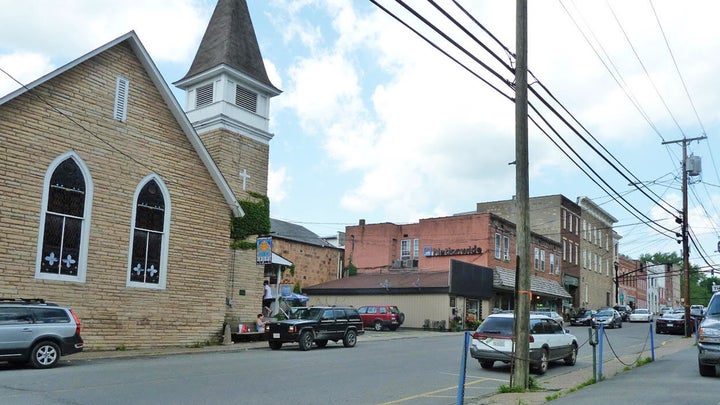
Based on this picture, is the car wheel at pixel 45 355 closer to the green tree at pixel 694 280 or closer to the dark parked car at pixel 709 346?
the dark parked car at pixel 709 346

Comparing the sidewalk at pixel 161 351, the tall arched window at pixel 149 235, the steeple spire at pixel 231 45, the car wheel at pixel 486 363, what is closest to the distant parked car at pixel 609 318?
the sidewalk at pixel 161 351

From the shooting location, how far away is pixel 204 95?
A: 26.8 metres

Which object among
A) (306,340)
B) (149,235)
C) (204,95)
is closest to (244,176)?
(204,95)

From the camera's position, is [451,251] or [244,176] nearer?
[244,176]

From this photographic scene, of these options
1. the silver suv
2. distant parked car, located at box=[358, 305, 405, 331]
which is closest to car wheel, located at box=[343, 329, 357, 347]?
the silver suv

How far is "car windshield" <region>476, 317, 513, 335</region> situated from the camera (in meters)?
15.7

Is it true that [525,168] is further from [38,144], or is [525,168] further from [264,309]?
[264,309]

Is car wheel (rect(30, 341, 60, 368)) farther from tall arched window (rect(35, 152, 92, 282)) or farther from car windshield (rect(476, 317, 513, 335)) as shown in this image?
car windshield (rect(476, 317, 513, 335))

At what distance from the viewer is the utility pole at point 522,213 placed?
11609mm

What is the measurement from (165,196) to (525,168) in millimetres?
13277

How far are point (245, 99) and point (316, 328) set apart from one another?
35.6 feet

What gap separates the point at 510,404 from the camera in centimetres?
1020

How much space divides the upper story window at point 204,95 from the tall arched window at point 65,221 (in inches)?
347

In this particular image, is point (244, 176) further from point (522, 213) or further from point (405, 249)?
point (405, 249)
